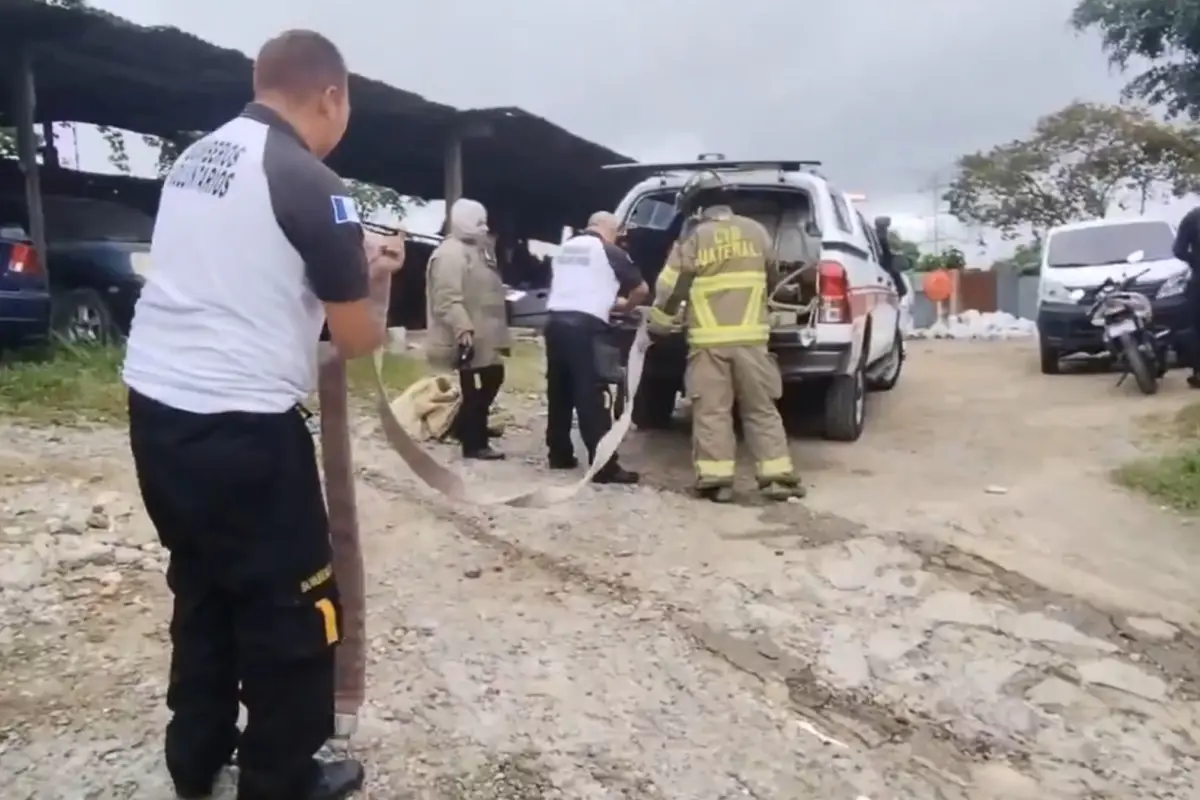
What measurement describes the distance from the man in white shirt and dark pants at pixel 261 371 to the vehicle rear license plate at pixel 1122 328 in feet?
29.5

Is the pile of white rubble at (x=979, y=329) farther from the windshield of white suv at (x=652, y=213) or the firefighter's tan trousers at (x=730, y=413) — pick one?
the firefighter's tan trousers at (x=730, y=413)

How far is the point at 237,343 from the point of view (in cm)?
261

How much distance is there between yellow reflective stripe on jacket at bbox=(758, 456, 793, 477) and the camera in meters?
6.43

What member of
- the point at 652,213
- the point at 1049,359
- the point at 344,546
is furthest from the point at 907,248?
the point at 344,546

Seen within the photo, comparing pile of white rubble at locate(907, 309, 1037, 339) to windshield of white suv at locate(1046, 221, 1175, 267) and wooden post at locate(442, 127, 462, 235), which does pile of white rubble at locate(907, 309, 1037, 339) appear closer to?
windshield of white suv at locate(1046, 221, 1175, 267)

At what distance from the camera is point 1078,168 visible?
28.8m

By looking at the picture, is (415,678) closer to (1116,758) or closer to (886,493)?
(1116,758)

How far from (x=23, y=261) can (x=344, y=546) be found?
5.87 metres

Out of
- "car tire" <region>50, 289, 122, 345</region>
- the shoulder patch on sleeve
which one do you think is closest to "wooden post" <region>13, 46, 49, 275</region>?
"car tire" <region>50, 289, 122, 345</region>

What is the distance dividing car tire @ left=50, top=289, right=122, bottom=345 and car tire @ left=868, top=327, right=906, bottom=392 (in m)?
6.45

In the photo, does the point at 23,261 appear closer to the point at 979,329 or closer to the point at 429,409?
the point at 429,409

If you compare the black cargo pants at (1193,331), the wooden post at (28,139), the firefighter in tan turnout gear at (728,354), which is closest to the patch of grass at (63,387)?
the wooden post at (28,139)

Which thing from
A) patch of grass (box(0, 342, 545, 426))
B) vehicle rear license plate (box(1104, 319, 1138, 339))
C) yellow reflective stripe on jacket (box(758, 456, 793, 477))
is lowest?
yellow reflective stripe on jacket (box(758, 456, 793, 477))

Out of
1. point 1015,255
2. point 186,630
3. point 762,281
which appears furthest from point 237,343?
point 1015,255
